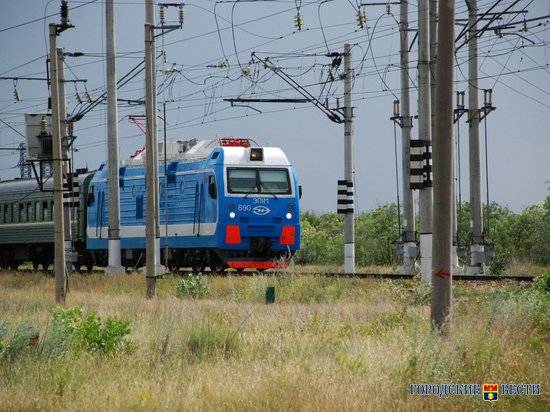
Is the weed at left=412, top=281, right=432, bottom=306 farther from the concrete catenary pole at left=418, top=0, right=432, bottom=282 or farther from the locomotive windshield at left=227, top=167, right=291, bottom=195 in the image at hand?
the locomotive windshield at left=227, top=167, right=291, bottom=195

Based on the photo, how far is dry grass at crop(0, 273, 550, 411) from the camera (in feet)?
36.4

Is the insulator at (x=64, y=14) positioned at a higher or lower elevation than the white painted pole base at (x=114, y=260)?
higher

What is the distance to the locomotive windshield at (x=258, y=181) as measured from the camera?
34.3 meters

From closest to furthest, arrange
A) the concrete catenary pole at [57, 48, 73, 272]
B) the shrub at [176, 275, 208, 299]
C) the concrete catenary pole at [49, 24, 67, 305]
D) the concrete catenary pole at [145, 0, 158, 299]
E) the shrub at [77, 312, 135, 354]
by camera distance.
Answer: the shrub at [77, 312, 135, 354]
the concrete catenary pole at [49, 24, 67, 305]
the concrete catenary pole at [145, 0, 158, 299]
the shrub at [176, 275, 208, 299]
the concrete catenary pole at [57, 48, 73, 272]

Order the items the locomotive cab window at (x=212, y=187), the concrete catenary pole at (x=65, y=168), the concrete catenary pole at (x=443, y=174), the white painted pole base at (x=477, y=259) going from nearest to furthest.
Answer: the concrete catenary pole at (x=443, y=174), the white painted pole base at (x=477, y=259), the locomotive cab window at (x=212, y=187), the concrete catenary pole at (x=65, y=168)

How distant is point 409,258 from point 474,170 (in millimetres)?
3161

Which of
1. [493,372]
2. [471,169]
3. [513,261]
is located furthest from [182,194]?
[493,372]

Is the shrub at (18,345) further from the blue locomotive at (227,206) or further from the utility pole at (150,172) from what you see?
the blue locomotive at (227,206)

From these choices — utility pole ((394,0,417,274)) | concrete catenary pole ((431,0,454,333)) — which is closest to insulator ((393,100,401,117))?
utility pole ((394,0,417,274))

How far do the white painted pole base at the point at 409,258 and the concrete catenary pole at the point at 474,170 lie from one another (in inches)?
64.0

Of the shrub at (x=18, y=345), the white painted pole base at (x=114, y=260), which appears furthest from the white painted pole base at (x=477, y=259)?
the shrub at (x=18, y=345)

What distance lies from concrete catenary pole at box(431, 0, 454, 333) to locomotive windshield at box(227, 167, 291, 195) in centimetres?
1941

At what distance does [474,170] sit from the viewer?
33625 millimetres

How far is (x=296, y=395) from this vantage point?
11.0 m
